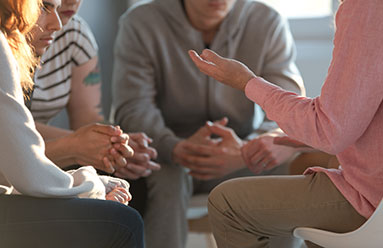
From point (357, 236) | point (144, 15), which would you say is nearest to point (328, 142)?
point (357, 236)

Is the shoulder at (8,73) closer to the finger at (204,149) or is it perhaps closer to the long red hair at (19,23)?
the long red hair at (19,23)

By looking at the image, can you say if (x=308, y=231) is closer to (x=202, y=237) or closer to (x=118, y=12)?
(x=202, y=237)

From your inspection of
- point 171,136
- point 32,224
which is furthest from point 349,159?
point 171,136

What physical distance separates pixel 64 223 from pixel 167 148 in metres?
0.84

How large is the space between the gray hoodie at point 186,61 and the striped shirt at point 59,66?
0.56ft

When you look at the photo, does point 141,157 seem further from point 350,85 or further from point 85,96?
point 350,85

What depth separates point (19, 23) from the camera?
110 centimetres

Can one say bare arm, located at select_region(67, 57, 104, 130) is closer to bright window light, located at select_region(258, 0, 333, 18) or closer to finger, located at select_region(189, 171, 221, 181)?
finger, located at select_region(189, 171, 221, 181)

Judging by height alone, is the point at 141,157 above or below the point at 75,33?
below

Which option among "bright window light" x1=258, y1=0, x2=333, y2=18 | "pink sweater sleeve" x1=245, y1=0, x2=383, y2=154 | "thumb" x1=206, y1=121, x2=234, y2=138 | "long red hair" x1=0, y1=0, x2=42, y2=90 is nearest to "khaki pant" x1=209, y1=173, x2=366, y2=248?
"pink sweater sleeve" x1=245, y1=0, x2=383, y2=154

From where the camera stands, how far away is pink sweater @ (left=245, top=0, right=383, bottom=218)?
38.9 inches

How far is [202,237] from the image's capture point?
2.35 meters

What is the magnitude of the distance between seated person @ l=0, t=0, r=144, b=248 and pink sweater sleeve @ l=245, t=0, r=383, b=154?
36 centimetres

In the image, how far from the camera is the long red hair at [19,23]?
1092 mm
